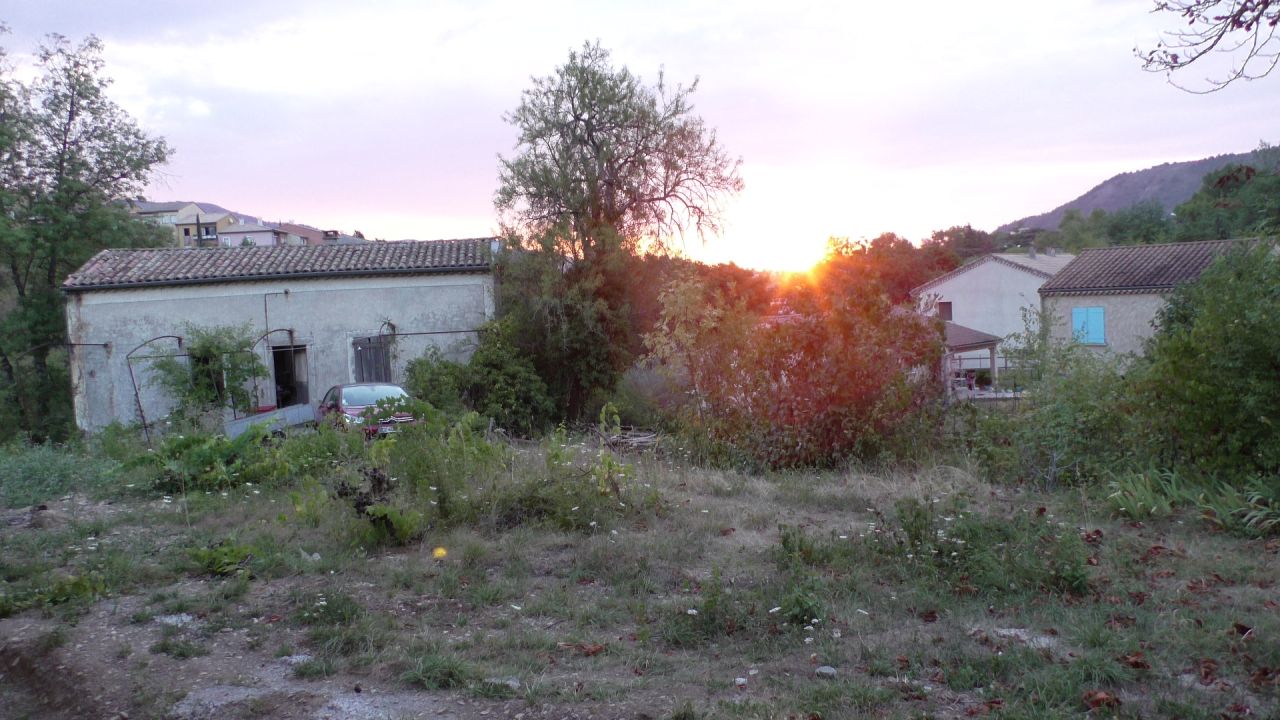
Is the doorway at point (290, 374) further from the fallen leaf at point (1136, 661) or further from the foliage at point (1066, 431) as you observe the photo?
the fallen leaf at point (1136, 661)

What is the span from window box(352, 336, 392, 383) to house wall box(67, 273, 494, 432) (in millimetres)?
169

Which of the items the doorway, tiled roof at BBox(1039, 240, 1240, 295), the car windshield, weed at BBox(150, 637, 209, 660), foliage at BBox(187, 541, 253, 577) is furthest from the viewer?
tiled roof at BBox(1039, 240, 1240, 295)

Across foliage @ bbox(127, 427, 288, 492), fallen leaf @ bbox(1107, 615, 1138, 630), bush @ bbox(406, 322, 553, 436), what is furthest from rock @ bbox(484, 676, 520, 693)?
bush @ bbox(406, 322, 553, 436)

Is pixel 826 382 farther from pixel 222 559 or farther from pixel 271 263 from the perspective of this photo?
pixel 271 263

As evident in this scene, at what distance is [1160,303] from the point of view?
93.4ft

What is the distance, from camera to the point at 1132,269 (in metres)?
30.2

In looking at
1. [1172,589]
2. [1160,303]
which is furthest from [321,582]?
[1160,303]

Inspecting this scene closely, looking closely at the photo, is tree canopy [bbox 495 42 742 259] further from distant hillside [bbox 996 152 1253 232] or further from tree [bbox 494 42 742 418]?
distant hillside [bbox 996 152 1253 232]

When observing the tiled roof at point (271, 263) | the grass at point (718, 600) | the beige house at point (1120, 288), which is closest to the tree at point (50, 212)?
the tiled roof at point (271, 263)

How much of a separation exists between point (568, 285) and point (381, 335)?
16.4ft

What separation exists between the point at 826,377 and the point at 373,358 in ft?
48.3

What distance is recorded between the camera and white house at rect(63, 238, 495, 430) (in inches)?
844

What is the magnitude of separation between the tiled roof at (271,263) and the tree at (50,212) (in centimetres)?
507

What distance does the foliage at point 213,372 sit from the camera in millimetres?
20281
